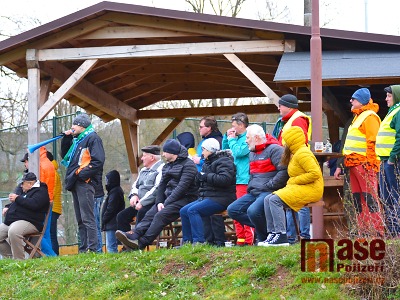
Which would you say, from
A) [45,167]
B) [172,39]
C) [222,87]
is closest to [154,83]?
[222,87]

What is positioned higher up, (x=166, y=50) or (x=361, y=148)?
(x=166, y=50)

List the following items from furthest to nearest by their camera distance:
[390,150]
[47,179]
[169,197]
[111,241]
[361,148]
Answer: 1. [47,179]
2. [111,241]
3. [169,197]
4. [361,148]
5. [390,150]

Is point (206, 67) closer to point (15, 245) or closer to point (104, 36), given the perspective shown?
point (104, 36)

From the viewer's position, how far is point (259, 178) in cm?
1137

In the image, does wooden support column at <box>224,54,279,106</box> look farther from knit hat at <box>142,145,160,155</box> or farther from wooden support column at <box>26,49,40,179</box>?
wooden support column at <box>26,49,40,179</box>

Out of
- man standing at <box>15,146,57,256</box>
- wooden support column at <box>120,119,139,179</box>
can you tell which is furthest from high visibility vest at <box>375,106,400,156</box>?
wooden support column at <box>120,119,139,179</box>

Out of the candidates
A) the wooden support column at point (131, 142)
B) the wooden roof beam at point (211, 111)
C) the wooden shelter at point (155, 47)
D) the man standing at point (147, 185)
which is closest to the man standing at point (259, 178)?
the man standing at point (147, 185)

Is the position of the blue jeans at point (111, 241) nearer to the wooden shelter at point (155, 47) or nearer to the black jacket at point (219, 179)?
the wooden shelter at point (155, 47)

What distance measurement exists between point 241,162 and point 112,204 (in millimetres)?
2760

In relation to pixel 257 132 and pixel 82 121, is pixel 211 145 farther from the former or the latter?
pixel 82 121

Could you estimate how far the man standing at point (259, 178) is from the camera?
11047 millimetres

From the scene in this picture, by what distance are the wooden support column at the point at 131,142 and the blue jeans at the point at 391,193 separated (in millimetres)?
10298

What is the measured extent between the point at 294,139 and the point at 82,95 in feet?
24.8

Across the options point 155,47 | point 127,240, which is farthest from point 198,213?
point 155,47
